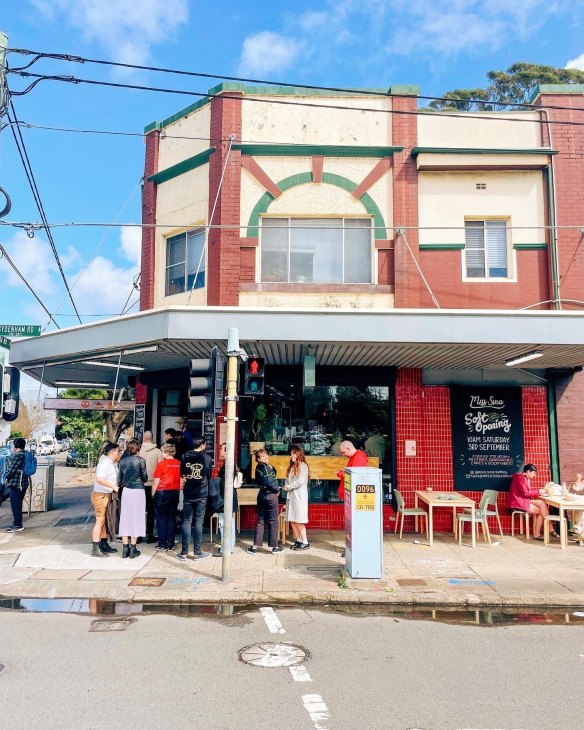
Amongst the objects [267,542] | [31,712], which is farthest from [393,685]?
[267,542]

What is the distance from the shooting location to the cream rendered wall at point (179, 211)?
12.0m

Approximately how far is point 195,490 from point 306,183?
6397 millimetres

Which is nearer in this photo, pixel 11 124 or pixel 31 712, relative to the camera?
pixel 31 712

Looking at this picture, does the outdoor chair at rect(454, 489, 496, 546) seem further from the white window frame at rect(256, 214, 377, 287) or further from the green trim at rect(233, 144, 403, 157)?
the green trim at rect(233, 144, 403, 157)

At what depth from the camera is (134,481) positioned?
920 centimetres

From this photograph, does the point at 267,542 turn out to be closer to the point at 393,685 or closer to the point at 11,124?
the point at 393,685

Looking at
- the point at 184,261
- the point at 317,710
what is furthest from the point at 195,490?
the point at 184,261

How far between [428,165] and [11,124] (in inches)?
299

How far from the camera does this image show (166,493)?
9383mm

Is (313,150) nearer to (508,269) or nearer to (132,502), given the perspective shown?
(508,269)

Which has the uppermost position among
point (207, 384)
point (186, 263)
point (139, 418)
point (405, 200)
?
point (405, 200)

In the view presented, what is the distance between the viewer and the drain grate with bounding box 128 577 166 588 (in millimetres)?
7758

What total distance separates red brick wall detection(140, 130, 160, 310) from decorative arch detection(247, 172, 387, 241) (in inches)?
102

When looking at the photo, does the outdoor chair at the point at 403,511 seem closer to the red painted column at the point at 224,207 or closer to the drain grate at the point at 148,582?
the drain grate at the point at 148,582
